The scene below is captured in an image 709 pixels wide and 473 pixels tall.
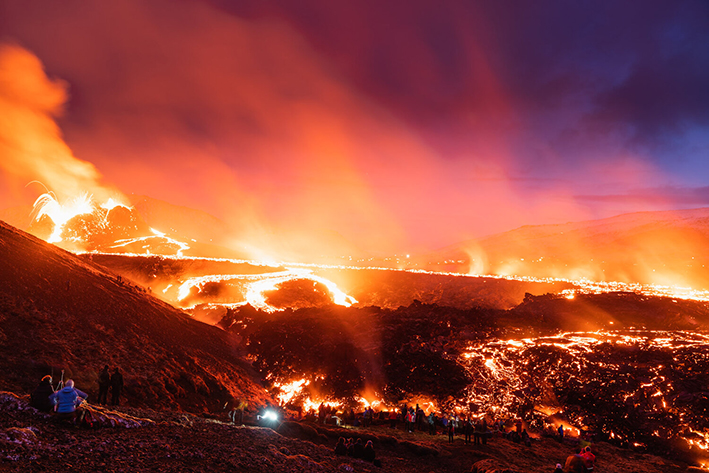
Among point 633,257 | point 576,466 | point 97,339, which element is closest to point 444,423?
point 576,466

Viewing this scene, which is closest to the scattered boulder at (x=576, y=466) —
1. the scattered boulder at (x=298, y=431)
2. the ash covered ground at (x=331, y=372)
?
the ash covered ground at (x=331, y=372)

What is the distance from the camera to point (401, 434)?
900 inches

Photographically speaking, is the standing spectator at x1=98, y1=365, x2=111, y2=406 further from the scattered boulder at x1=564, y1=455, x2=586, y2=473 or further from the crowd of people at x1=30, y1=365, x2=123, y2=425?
the scattered boulder at x1=564, y1=455, x2=586, y2=473

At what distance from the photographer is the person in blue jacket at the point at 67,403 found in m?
11.1

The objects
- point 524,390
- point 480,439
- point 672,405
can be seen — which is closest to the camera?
point 480,439

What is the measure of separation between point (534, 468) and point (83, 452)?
20.6 meters

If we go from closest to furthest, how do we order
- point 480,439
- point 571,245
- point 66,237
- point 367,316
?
1. point 480,439
2. point 367,316
3. point 66,237
4. point 571,245

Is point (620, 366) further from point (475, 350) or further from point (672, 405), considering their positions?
point (475, 350)

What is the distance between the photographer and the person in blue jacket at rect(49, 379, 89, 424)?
11117 millimetres

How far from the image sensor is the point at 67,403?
11203 mm

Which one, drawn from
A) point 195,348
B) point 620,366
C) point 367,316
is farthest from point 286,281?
point 620,366

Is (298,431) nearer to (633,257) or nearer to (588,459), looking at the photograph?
(588,459)

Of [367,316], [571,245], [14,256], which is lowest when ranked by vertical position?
[367,316]

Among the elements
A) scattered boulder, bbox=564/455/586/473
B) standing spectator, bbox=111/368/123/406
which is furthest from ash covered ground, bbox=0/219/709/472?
scattered boulder, bbox=564/455/586/473
